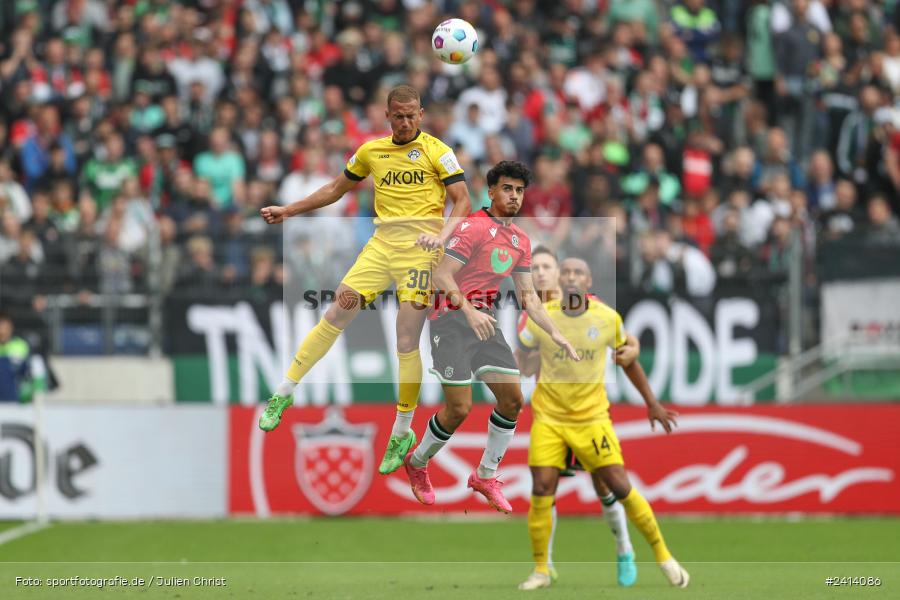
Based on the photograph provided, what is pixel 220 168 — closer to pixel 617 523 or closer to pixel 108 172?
pixel 108 172

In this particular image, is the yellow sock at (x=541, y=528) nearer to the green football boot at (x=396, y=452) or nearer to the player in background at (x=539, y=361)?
the player in background at (x=539, y=361)

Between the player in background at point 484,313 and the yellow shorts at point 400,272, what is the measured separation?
0.13 metres

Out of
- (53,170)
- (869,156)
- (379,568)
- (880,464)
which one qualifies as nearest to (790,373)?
(880,464)

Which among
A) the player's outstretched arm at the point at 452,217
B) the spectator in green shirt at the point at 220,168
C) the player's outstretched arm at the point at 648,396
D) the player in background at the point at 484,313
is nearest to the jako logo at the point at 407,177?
the player's outstretched arm at the point at 452,217

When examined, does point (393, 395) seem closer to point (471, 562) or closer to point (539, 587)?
point (471, 562)

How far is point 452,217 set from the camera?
10.9 metres

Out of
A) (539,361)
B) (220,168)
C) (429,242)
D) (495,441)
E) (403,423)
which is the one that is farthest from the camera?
(220,168)

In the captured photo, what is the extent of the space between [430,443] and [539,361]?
2.37m

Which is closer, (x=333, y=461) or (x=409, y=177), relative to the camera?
(x=409, y=177)

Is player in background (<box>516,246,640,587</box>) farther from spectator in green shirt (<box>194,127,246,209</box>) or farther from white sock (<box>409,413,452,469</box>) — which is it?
spectator in green shirt (<box>194,127,246,209</box>)

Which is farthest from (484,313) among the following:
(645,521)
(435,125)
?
(435,125)

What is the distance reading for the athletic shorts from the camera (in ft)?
37.5

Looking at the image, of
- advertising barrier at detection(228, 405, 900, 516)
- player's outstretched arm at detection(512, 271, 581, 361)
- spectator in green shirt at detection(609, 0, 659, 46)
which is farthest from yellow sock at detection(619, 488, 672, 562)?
spectator in green shirt at detection(609, 0, 659, 46)

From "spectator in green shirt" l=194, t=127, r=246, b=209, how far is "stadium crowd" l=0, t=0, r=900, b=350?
0.03 metres
